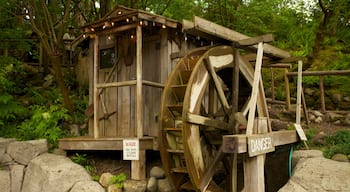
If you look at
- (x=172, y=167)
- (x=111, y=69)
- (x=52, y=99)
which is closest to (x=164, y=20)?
(x=111, y=69)

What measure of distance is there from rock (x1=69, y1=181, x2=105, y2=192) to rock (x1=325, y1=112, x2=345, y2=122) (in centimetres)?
575

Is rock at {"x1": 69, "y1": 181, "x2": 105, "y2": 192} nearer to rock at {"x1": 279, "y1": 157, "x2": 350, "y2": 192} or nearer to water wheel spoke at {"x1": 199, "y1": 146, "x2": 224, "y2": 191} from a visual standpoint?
water wheel spoke at {"x1": 199, "y1": 146, "x2": 224, "y2": 191}

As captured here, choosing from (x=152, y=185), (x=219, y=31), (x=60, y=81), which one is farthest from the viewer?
(x=60, y=81)

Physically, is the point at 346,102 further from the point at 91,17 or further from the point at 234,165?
the point at 91,17

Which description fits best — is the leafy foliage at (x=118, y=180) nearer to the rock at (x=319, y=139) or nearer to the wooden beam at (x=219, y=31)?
the wooden beam at (x=219, y=31)

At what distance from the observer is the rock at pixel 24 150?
7270mm

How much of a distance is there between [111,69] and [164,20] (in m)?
2.05

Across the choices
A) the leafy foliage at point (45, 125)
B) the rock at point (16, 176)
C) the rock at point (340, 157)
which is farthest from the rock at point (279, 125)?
the rock at point (16, 176)

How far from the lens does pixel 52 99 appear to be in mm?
9875

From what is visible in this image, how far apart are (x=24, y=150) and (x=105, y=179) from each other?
227cm

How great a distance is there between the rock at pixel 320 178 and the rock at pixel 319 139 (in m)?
1.76

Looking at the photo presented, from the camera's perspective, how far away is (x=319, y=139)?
6660 millimetres

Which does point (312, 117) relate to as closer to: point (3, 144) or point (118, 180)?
point (118, 180)

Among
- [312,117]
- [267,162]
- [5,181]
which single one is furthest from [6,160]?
[312,117]
